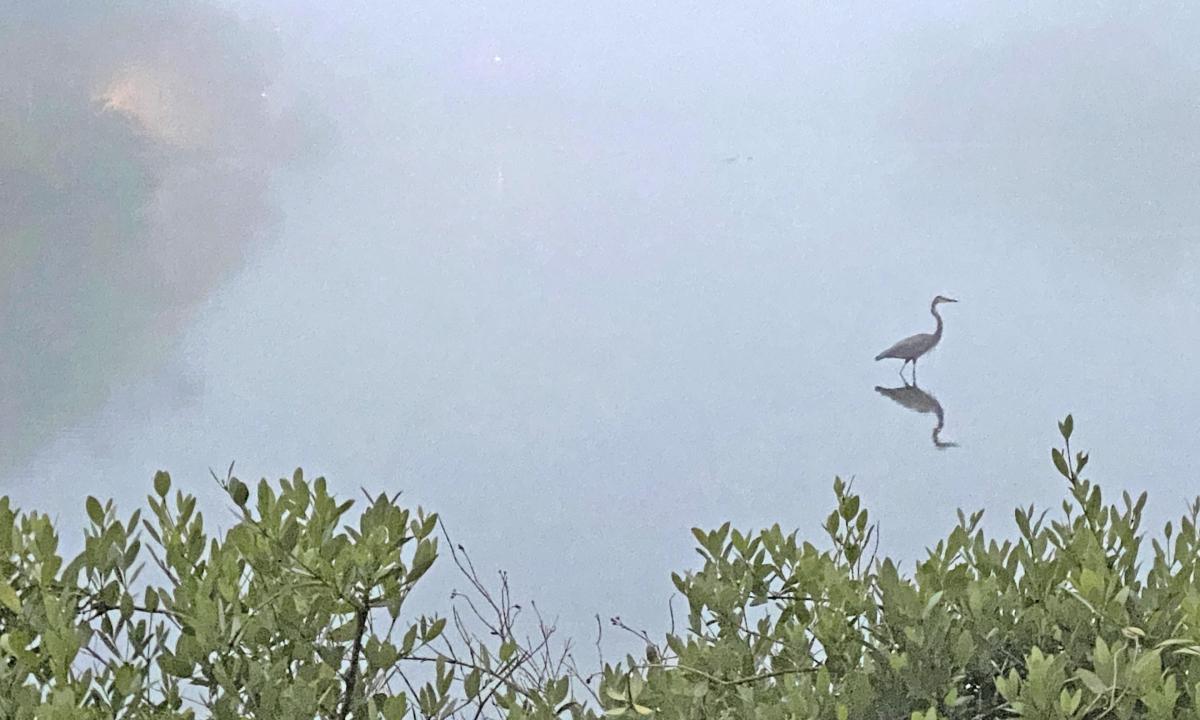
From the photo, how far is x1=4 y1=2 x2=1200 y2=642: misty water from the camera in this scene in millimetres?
1586

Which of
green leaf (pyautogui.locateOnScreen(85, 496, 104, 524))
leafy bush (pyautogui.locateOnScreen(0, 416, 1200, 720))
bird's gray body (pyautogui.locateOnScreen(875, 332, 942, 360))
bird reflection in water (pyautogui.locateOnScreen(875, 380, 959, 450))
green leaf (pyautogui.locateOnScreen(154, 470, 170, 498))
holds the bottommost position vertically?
leafy bush (pyautogui.locateOnScreen(0, 416, 1200, 720))

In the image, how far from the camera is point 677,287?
1.64 metres

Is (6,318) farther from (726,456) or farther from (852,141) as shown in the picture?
(852,141)

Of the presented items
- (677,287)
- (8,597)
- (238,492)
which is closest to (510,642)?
(238,492)

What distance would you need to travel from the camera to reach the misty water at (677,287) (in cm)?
159

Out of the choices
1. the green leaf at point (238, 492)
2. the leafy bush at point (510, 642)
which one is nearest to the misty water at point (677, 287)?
the leafy bush at point (510, 642)

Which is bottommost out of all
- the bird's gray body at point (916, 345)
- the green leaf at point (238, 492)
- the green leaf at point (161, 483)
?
the green leaf at point (238, 492)

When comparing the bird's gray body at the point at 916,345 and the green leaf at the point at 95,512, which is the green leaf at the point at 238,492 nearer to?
the green leaf at the point at 95,512

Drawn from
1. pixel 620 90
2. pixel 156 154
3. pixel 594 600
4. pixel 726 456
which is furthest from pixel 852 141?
pixel 156 154

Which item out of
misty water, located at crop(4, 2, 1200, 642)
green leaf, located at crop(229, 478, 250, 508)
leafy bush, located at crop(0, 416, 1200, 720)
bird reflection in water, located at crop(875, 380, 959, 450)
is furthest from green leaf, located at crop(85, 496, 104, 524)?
bird reflection in water, located at crop(875, 380, 959, 450)

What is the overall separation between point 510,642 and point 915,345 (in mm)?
1034

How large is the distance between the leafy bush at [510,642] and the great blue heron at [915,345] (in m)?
0.84

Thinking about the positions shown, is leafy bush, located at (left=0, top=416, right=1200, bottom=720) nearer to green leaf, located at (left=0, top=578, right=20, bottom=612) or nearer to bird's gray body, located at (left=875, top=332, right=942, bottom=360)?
green leaf, located at (left=0, top=578, right=20, bottom=612)

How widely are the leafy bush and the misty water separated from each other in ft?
2.83
